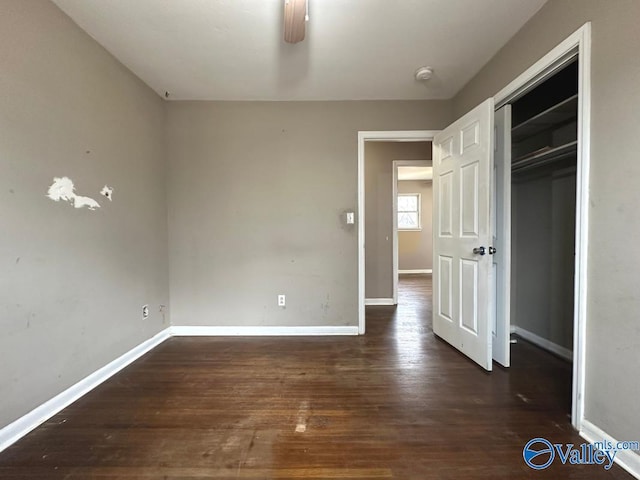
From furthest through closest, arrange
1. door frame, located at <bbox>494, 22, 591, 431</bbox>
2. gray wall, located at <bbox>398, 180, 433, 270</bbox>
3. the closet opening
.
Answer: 1. gray wall, located at <bbox>398, 180, 433, 270</bbox>
2. the closet opening
3. door frame, located at <bbox>494, 22, 591, 431</bbox>

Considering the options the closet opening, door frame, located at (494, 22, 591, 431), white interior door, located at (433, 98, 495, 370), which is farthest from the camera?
the closet opening

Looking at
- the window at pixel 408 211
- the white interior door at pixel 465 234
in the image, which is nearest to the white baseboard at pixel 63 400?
the white interior door at pixel 465 234

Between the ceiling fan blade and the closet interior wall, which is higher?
the ceiling fan blade

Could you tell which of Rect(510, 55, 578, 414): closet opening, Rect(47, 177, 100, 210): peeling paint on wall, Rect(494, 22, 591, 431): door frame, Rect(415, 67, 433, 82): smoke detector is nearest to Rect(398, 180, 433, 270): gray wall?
Rect(510, 55, 578, 414): closet opening

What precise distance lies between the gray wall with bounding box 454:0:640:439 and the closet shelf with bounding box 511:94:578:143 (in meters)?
0.53

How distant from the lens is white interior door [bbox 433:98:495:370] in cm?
210

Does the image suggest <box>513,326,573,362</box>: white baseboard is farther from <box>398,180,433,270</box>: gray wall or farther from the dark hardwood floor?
<box>398,180,433,270</box>: gray wall

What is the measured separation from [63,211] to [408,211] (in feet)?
23.6

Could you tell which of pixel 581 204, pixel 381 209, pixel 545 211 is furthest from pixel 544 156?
pixel 381 209

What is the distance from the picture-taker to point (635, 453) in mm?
1234

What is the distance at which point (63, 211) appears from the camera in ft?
5.86

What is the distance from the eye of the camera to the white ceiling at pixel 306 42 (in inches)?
67.6

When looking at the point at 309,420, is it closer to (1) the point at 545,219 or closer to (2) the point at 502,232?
(2) the point at 502,232

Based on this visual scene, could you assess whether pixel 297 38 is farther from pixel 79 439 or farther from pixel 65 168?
pixel 79 439
